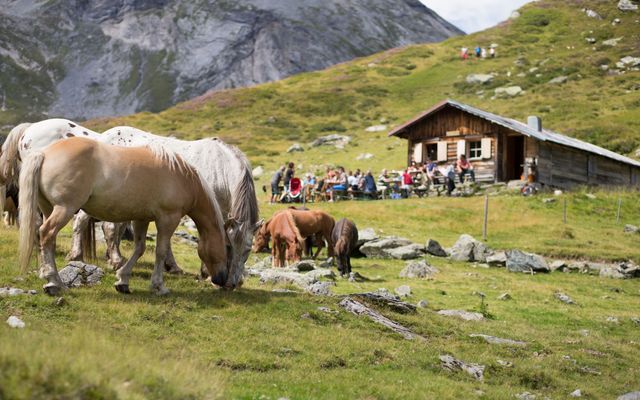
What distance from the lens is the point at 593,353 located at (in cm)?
1466

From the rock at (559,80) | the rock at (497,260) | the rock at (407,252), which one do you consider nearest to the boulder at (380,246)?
the rock at (407,252)

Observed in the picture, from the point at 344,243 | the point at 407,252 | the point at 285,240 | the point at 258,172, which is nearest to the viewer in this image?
the point at 344,243

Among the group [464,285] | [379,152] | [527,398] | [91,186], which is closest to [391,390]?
[527,398]

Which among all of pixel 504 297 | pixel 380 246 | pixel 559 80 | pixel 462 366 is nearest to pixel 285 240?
pixel 380 246

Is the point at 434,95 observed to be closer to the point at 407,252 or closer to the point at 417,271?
the point at 407,252

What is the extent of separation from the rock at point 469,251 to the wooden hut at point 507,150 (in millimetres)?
18429

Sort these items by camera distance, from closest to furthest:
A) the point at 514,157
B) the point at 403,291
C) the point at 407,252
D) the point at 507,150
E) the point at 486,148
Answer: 1. the point at 403,291
2. the point at 407,252
3. the point at 486,148
4. the point at 507,150
5. the point at 514,157

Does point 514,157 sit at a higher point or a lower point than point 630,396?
higher

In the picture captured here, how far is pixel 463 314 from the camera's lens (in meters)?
17.6

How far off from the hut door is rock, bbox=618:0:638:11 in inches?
2402

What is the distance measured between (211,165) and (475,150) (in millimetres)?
37091

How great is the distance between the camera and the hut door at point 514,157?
51156 millimetres

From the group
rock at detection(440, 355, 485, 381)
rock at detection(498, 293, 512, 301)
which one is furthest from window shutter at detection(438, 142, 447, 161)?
rock at detection(440, 355, 485, 381)

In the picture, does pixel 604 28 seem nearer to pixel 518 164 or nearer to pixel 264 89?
pixel 264 89
